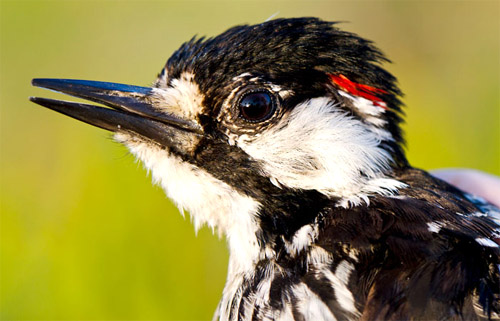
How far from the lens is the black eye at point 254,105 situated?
2.57 meters

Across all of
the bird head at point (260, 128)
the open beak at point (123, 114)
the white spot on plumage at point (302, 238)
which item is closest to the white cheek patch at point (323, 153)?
the bird head at point (260, 128)

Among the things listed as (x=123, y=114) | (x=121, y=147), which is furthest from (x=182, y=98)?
(x=121, y=147)

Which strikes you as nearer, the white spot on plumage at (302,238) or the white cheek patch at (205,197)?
the white spot on plumage at (302,238)

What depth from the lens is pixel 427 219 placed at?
2377mm

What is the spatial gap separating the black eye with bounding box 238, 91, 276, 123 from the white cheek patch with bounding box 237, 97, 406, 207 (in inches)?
3.4

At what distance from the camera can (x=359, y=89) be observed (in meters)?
2.70

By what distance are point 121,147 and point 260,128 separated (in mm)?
2376

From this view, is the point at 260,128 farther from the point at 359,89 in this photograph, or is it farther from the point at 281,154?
the point at 359,89

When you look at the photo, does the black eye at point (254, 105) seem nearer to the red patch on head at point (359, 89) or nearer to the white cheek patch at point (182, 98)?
the white cheek patch at point (182, 98)

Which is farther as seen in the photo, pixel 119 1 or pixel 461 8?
pixel 119 1

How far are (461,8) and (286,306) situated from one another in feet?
25.4

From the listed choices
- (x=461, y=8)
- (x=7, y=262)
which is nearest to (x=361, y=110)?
(x=7, y=262)

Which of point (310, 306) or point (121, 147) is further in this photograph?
point (121, 147)

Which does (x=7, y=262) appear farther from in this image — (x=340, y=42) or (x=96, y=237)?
(x=340, y=42)
